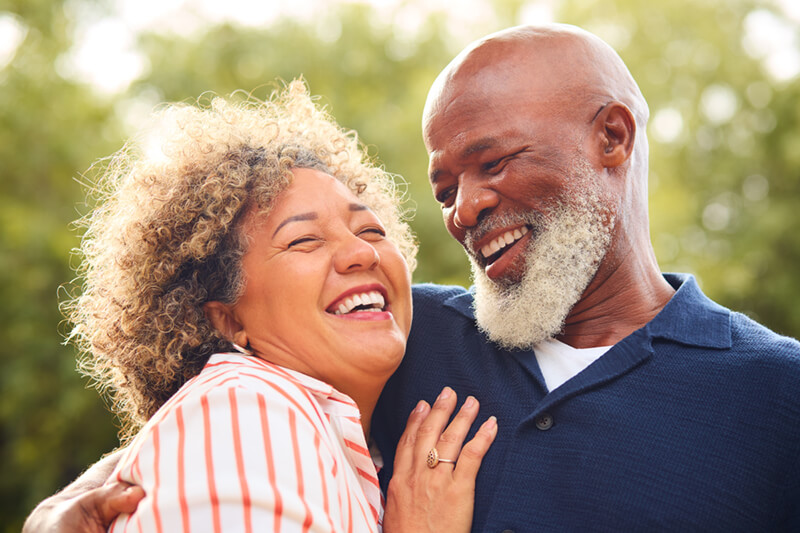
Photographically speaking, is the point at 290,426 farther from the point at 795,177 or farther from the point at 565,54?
the point at 795,177

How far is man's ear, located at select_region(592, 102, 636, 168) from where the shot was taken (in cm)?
265

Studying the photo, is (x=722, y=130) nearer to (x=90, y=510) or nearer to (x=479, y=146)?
(x=479, y=146)

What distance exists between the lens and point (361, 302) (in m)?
2.33

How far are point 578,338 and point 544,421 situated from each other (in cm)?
54

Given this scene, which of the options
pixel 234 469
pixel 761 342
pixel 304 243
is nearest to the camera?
pixel 234 469

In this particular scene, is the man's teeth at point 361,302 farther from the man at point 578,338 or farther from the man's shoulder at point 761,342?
the man's shoulder at point 761,342

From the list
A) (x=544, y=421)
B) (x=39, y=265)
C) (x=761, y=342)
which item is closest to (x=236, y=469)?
(x=544, y=421)

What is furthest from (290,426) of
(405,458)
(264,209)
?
(264,209)

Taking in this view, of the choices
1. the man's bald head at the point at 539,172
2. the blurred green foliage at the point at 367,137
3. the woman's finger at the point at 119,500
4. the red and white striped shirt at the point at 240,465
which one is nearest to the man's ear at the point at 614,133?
the man's bald head at the point at 539,172

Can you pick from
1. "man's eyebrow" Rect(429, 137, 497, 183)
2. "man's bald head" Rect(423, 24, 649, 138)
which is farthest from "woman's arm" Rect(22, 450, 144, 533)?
"man's bald head" Rect(423, 24, 649, 138)

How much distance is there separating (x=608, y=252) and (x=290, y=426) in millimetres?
1448

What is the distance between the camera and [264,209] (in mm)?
2340

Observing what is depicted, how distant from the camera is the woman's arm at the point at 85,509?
179 cm

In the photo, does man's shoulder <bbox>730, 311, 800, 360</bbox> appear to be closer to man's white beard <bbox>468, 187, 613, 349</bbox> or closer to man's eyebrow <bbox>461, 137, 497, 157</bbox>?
man's white beard <bbox>468, 187, 613, 349</bbox>
